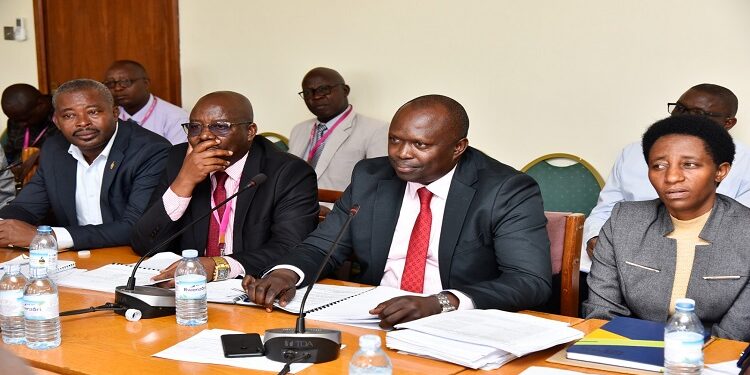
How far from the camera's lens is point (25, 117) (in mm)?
6812

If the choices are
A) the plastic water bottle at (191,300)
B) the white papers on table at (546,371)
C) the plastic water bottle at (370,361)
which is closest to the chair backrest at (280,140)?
the plastic water bottle at (191,300)

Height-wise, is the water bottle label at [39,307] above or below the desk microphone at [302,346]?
above

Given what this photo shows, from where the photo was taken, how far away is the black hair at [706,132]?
8.46 feet

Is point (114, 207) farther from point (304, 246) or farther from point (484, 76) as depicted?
point (484, 76)

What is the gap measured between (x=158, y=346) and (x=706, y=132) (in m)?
1.66

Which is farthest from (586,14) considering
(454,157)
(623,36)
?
(454,157)

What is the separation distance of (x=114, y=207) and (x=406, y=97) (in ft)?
7.48

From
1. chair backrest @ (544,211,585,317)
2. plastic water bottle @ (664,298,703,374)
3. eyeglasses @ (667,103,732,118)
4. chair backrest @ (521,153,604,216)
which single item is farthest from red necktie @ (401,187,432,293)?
chair backrest @ (521,153,604,216)

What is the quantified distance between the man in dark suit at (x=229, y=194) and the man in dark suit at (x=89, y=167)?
→ 1.56ft

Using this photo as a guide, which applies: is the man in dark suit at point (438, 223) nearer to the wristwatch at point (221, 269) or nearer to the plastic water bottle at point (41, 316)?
the wristwatch at point (221, 269)

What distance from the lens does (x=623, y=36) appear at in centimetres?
479

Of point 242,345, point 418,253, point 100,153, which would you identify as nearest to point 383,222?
point 418,253

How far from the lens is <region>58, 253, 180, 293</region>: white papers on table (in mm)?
2732

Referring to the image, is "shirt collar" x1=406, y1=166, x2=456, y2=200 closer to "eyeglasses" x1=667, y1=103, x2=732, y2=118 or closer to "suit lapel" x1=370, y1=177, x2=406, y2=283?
"suit lapel" x1=370, y1=177, x2=406, y2=283
